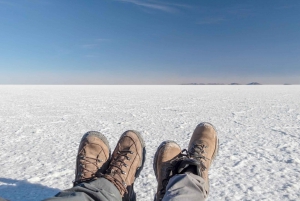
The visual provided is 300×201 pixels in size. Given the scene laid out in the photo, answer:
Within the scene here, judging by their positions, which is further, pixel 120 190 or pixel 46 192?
pixel 46 192

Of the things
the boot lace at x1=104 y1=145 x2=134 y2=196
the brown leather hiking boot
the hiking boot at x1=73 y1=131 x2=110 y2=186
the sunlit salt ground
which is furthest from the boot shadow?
the brown leather hiking boot

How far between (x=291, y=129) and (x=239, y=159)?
5.79 ft

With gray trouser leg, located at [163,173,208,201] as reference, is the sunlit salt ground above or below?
below

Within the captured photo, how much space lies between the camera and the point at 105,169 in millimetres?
1540

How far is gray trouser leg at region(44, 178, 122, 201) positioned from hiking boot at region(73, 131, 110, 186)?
8.0 inches

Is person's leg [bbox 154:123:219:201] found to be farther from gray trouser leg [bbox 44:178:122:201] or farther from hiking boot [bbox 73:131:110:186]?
hiking boot [bbox 73:131:110:186]

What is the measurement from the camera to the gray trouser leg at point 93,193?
91 cm

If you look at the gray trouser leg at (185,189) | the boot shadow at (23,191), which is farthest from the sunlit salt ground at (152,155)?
the gray trouser leg at (185,189)

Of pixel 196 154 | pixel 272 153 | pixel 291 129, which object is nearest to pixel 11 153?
pixel 196 154

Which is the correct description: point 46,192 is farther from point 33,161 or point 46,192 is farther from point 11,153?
point 11,153

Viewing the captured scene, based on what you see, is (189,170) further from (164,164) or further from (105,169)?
(105,169)

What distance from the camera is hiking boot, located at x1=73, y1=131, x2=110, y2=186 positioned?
1396mm

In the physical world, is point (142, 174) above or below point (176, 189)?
below

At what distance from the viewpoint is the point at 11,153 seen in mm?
2201
